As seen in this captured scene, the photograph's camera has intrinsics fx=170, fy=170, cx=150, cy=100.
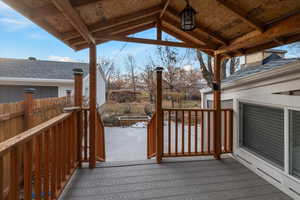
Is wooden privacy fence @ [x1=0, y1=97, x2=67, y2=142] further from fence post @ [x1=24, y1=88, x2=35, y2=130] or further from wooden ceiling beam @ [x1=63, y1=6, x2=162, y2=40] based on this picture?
wooden ceiling beam @ [x1=63, y1=6, x2=162, y2=40]

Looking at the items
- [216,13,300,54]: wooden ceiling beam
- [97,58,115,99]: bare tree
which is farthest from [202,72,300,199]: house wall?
[97,58,115,99]: bare tree

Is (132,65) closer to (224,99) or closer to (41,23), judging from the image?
Result: (224,99)

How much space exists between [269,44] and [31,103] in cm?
438

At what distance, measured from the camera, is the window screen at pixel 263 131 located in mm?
2508

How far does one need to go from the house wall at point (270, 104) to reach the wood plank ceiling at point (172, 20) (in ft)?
2.21

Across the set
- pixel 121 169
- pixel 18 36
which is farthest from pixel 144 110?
pixel 18 36

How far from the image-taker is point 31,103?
→ 9.80 feet

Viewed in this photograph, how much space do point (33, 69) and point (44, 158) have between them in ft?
26.0

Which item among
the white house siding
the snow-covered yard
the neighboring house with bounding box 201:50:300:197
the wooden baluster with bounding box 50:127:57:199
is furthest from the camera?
the white house siding

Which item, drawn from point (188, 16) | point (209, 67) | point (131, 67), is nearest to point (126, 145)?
point (188, 16)

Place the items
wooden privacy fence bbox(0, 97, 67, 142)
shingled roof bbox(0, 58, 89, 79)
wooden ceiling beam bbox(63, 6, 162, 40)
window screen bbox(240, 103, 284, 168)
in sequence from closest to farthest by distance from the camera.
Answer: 1. wooden privacy fence bbox(0, 97, 67, 142)
2. window screen bbox(240, 103, 284, 168)
3. wooden ceiling beam bbox(63, 6, 162, 40)
4. shingled roof bbox(0, 58, 89, 79)

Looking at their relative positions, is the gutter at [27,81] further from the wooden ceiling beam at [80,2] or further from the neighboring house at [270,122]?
the neighboring house at [270,122]

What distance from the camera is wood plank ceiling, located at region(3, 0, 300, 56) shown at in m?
2.06

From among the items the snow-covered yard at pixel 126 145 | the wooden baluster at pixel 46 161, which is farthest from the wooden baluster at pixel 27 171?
the snow-covered yard at pixel 126 145
